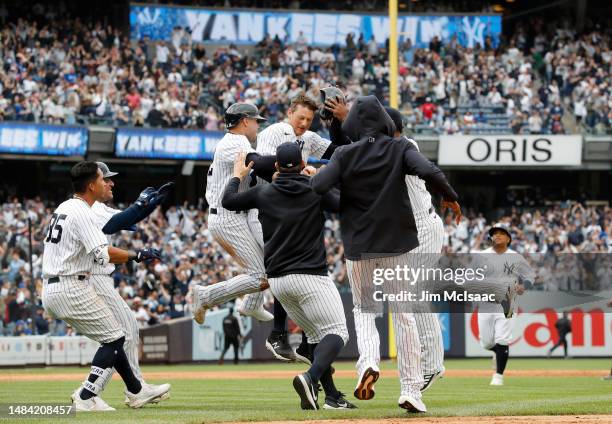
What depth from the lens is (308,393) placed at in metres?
9.70

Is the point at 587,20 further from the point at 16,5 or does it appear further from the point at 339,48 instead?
the point at 16,5

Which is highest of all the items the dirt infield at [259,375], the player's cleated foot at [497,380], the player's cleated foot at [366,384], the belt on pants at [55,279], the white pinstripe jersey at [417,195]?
the white pinstripe jersey at [417,195]

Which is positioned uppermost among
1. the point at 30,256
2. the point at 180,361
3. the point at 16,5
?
the point at 16,5

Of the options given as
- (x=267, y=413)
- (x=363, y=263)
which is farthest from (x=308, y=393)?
(x=363, y=263)

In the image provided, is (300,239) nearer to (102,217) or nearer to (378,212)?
(378,212)

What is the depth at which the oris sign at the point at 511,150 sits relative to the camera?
35031 mm

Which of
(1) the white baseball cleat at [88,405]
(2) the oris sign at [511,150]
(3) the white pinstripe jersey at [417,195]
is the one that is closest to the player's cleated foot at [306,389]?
(3) the white pinstripe jersey at [417,195]

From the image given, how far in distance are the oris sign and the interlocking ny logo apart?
10.5m

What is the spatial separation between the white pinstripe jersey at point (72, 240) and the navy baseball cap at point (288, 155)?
1725mm

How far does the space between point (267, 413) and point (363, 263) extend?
161 cm

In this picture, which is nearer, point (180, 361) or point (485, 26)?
point (180, 361)

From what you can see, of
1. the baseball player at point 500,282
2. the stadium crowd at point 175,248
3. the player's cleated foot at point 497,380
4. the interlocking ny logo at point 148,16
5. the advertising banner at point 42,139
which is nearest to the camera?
the baseball player at point 500,282

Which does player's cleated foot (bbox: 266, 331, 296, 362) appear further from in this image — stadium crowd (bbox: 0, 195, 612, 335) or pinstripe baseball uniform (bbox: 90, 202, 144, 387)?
stadium crowd (bbox: 0, 195, 612, 335)

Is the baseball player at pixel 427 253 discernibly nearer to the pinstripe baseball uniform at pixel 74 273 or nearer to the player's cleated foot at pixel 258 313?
the player's cleated foot at pixel 258 313
